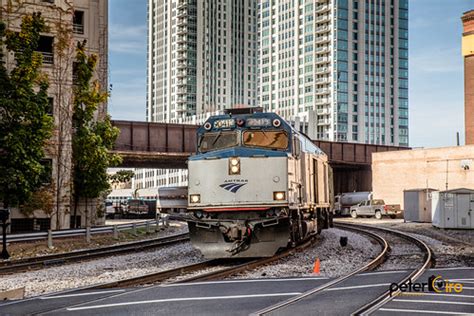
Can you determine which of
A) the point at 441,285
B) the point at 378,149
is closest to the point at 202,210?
the point at 441,285

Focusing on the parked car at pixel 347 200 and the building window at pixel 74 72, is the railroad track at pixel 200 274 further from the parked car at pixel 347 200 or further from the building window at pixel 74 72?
the parked car at pixel 347 200

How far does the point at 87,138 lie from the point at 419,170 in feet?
125

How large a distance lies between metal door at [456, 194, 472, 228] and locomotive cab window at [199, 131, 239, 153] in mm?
22950

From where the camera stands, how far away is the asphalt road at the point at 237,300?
1042 centimetres

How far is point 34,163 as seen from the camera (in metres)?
32.7

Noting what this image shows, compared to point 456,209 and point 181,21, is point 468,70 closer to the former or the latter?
point 456,209

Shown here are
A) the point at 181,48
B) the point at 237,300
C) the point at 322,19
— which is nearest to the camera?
the point at 237,300

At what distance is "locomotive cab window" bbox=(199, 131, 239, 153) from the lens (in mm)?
Answer: 19391

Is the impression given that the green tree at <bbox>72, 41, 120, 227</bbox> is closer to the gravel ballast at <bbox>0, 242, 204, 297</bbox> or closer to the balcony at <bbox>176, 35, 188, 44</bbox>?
the gravel ballast at <bbox>0, 242, 204, 297</bbox>

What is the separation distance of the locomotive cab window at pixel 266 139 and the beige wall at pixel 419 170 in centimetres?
4501

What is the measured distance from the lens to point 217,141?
19594 mm

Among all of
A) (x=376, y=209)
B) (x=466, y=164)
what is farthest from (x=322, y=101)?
(x=466, y=164)

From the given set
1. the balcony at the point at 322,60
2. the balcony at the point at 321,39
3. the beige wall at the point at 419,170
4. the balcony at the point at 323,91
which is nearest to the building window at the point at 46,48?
the beige wall at the point at 419,170

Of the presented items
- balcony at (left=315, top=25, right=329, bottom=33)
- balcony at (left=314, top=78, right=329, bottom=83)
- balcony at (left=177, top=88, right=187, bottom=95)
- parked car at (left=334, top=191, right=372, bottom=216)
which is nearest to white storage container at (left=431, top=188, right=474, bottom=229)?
parked car at (left=334, top=191, right=372, bottom=216)
